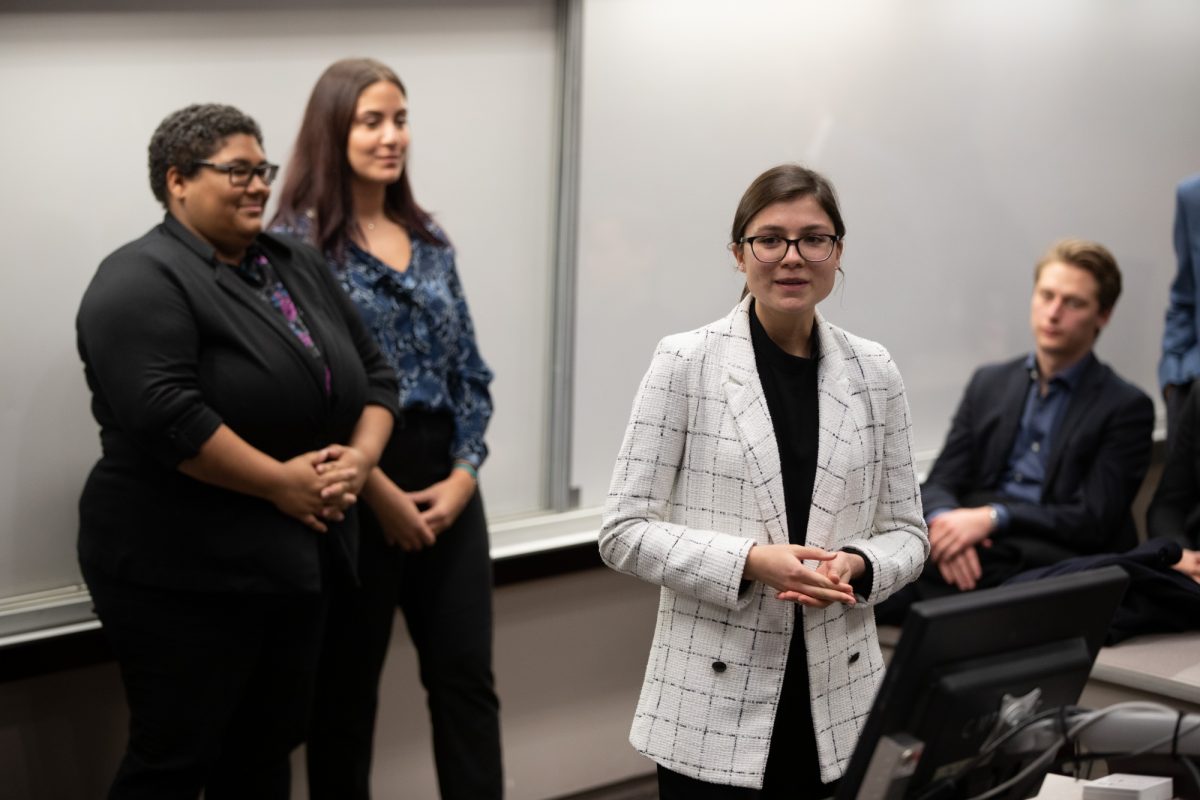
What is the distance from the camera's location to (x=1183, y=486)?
3.35 meters

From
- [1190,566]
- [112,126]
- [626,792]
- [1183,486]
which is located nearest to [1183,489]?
[1183,486]

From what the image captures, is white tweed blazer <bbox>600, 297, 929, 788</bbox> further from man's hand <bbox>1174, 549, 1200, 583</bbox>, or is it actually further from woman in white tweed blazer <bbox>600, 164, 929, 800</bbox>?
man's hand <bbox>1174, 549, 1200, 583</bbox>

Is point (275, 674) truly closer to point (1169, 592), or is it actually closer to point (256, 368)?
point (256, 368)

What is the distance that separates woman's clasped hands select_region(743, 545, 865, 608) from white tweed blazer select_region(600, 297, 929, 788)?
31 mm

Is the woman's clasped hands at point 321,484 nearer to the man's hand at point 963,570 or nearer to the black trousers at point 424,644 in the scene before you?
the black trousers at point 424,644

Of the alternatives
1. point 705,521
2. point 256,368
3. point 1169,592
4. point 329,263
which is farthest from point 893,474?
point 1169,592

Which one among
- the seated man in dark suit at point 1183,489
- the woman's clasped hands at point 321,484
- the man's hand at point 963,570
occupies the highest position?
the woman's clasped hands at point 321,484

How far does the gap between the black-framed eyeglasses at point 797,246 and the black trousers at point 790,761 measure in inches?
19.6

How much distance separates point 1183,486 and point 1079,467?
24cm

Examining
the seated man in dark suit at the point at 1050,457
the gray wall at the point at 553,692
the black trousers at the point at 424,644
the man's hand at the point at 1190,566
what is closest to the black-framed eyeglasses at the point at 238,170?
the black trousers at the point at 424,644

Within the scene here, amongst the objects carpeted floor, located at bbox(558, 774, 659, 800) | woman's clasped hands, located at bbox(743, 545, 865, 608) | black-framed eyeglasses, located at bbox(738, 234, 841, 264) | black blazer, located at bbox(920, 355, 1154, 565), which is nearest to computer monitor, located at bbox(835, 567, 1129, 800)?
woman's clasped hands, located at bbox(743, 545, 865, 608)

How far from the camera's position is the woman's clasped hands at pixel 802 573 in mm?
1808

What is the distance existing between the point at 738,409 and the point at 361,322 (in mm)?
1034

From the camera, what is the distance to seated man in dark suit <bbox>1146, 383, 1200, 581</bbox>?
331cm
